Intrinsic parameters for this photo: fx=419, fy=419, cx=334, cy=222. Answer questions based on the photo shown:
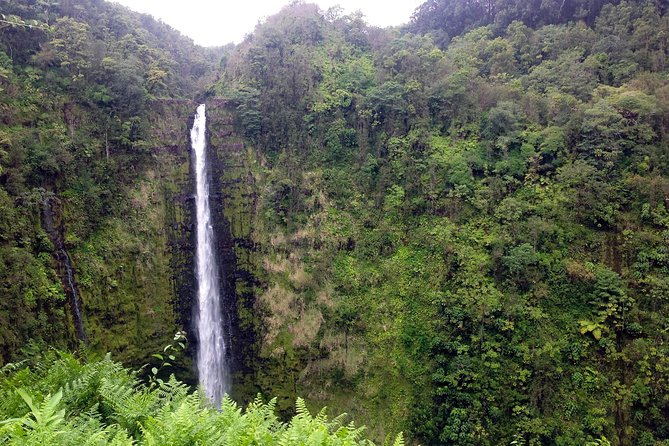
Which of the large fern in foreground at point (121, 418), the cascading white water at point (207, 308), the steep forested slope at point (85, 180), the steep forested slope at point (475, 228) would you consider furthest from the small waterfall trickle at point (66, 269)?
the large fern in foreground at point (121, 418)

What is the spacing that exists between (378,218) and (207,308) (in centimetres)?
763

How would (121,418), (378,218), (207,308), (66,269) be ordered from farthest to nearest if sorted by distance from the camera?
(378,218), (207,308), (66,269), (121,418)

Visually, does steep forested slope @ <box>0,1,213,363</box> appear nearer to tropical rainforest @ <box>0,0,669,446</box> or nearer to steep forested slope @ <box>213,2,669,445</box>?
tropical rainforest @ <box>0,0,669,446</box>

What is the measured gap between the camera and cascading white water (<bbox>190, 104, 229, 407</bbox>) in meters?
15.6

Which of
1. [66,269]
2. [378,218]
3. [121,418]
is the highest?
→ [121,418]

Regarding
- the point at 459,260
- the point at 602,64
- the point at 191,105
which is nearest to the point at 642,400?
the point at 459,260

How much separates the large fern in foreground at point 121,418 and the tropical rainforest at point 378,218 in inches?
258

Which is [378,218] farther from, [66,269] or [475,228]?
[66,269]

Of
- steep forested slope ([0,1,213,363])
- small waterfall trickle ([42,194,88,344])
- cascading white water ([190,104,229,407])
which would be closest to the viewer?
steep forested slope ([0,1,213,363])

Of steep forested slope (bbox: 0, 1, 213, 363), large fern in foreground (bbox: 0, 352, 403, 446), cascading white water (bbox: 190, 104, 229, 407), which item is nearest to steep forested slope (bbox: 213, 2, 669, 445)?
cascading white water (bbox: 190, 104, 229, 407)

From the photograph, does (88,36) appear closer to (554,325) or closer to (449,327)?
(449,327)

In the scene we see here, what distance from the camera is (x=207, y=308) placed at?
1628cm

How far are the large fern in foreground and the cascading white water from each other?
10.8 m

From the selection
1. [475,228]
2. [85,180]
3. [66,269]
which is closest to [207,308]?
[66,269]
